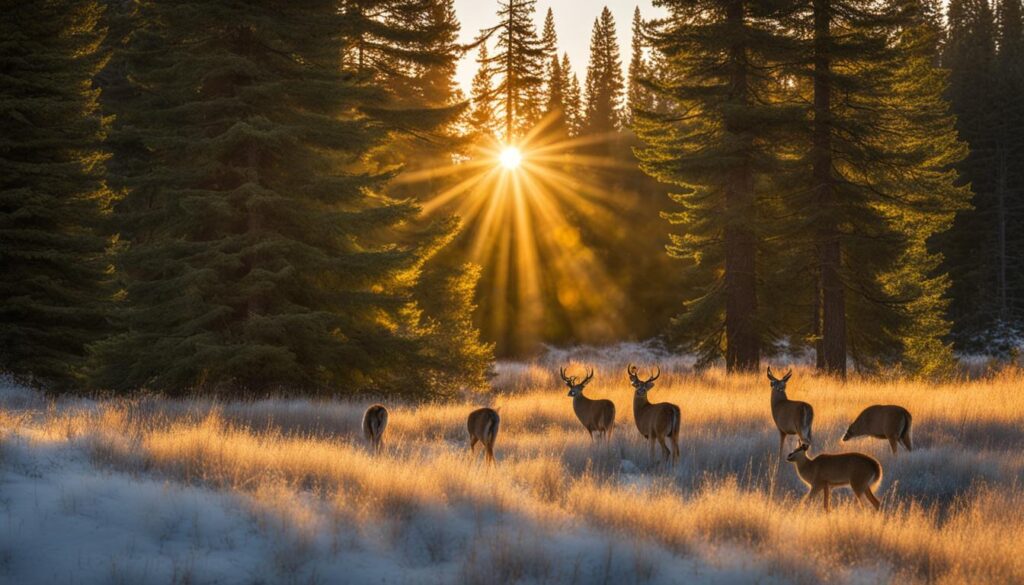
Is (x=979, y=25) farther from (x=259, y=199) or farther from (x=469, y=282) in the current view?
(x=259, y=199)

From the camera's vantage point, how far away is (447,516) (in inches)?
288

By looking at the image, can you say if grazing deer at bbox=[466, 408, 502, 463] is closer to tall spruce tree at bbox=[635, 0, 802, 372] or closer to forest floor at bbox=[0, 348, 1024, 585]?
forest floor at bbox=[0, 348, 1024, 585]

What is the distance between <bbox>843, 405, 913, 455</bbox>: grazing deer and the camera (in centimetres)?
1152

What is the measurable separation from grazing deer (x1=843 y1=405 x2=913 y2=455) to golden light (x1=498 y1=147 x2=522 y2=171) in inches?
1386

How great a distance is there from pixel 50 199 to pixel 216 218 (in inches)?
178

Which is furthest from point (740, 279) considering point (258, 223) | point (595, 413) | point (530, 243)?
point (530, 243)

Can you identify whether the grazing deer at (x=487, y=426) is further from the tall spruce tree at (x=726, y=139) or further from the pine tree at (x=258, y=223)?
the tall spruce tree at (x=726, y=139)

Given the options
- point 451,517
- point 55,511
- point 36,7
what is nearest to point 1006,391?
point 451,517

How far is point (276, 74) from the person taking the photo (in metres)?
17.5

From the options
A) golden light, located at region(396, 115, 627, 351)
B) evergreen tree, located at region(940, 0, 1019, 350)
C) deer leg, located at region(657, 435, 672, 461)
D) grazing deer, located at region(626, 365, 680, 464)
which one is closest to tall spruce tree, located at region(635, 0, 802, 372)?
grazing deer, located at region(626, 365, 680, 464)

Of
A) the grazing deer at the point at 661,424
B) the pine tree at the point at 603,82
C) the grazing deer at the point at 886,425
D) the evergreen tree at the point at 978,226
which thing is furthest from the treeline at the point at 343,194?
the pine tree at the point at 603,82

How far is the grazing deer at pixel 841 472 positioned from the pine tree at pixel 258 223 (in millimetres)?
10104

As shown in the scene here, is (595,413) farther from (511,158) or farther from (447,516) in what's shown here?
(511,158)

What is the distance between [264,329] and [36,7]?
10904 mm
